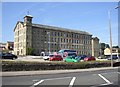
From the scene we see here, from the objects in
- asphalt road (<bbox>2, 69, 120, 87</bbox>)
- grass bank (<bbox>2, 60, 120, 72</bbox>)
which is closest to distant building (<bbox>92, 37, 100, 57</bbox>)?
grass bank (<bbox>2, 60, 120, 72</bbox>)

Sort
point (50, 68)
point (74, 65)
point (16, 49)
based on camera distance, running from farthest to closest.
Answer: point (16, 49)
point (74, 65)
point (50, 68)

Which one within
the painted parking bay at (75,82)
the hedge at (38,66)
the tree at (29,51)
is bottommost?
the painted parking bay at (75,82)

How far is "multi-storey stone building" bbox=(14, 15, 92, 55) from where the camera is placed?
13012cm

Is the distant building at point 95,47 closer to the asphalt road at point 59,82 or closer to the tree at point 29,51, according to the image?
the tree at point 29,51

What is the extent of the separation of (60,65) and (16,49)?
116 m

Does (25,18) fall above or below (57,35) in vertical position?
above

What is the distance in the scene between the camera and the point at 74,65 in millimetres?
31188

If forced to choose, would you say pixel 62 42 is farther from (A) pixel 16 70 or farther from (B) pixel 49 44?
(A) pixel 16 70

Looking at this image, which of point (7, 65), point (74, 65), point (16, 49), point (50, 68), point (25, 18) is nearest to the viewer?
point (7, 65)

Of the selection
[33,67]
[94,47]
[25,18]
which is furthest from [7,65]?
[94,47]

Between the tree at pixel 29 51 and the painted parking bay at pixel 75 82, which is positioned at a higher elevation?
the tree at pixel 29 51

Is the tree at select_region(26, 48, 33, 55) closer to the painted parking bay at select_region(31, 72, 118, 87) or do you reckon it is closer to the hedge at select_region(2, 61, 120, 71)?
the hedge at select_region(2, 61, 120, 71)

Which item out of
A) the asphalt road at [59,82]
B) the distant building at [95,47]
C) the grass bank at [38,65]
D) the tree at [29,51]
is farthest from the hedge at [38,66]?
the distant building at [95,47]

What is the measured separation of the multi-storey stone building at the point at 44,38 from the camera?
130m
